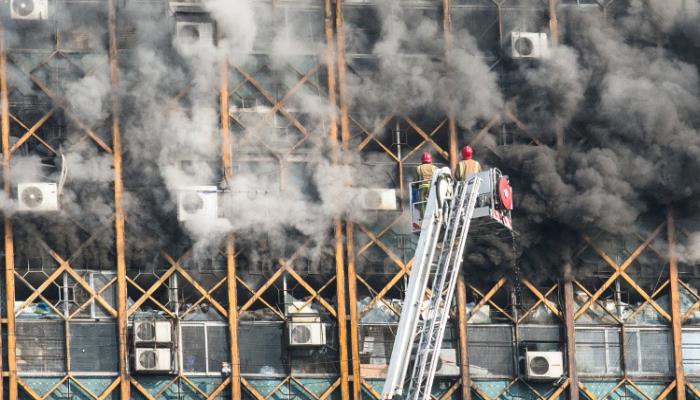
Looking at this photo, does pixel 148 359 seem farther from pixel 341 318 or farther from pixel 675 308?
pixel 675 308

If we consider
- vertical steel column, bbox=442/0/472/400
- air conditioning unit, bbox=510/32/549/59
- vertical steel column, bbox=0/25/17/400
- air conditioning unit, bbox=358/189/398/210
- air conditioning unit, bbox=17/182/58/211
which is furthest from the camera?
air conditioning unit, bbox=510/32/549/59

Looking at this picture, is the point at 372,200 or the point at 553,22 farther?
the point at 553,22

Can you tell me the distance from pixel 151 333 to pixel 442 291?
6.87 m

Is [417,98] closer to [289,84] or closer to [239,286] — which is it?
[289,84]

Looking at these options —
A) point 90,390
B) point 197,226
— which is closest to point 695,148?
point 197,226

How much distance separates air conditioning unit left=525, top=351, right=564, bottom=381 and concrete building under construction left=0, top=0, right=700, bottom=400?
0.07 m

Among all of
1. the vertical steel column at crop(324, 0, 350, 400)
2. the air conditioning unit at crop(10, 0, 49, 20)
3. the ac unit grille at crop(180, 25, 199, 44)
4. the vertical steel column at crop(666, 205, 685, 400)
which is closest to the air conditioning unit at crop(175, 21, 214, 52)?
the ac unit grille at crop(180, 25, 199, 44)

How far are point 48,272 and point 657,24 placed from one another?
540 inches

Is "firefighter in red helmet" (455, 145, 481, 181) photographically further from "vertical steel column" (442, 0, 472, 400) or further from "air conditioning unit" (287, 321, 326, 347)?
"air conditioning unit" (287, 321, 326, 347)

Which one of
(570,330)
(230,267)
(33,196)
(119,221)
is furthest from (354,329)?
(33,196)

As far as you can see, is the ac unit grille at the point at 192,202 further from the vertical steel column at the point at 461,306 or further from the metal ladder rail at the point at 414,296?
the metal ladder rail at the point at 414,296

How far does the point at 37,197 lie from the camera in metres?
37.4

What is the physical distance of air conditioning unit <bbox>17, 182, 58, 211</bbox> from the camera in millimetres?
37375

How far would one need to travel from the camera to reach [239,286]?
38219 millimetres
